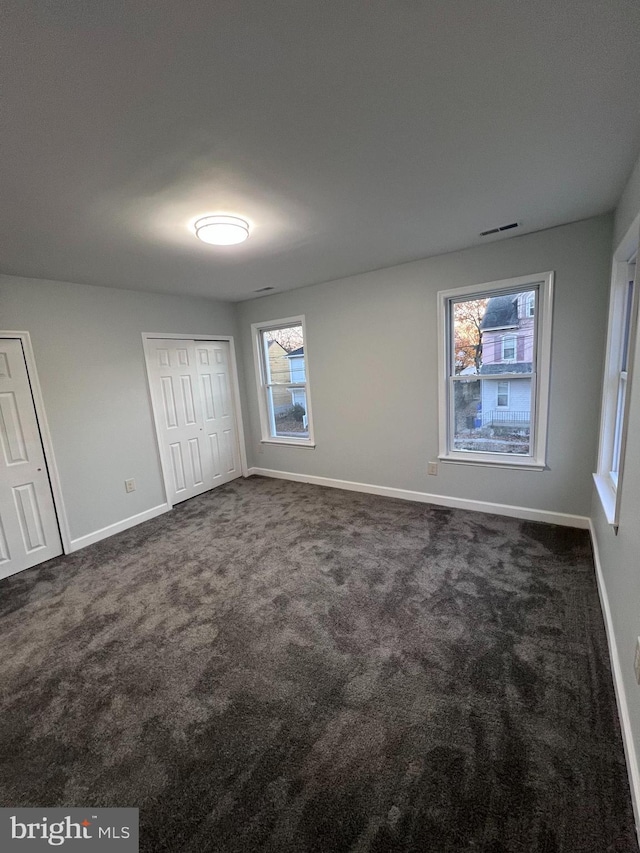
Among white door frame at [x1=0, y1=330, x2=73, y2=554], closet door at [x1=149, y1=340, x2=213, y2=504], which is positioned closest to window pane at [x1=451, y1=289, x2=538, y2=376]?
closet door at [x1=149, y1=340, x2=213, y2=504]

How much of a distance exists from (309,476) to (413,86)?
4.03 meters

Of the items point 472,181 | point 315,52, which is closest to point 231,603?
point 315,52

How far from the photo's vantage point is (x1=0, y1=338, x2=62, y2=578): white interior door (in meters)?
2.94

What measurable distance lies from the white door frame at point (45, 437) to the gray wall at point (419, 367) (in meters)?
2.48

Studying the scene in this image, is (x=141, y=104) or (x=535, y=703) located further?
(x=535, y=703)

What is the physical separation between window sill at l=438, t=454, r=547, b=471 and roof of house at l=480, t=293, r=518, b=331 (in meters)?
1.24

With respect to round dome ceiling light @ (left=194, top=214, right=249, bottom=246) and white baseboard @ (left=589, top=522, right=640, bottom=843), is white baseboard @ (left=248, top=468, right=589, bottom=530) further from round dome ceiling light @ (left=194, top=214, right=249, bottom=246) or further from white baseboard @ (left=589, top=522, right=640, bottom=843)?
round dome ceiling light @ (left=194, top=214, right=249, bottom=246)

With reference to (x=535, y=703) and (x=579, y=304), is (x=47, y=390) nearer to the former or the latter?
(x=535, y=703)

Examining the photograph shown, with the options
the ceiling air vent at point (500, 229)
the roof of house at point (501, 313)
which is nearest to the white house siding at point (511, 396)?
the roof of house at point (501, 313)

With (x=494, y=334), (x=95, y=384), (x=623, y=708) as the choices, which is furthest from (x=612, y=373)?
(x=95, y=384)

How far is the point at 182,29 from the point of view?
956mm

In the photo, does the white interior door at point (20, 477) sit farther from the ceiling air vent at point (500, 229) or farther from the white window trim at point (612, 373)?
the white window trim at point (612, 373)

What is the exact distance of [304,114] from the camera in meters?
1.32

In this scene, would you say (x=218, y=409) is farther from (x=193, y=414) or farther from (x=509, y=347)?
(x=509, y=347)
